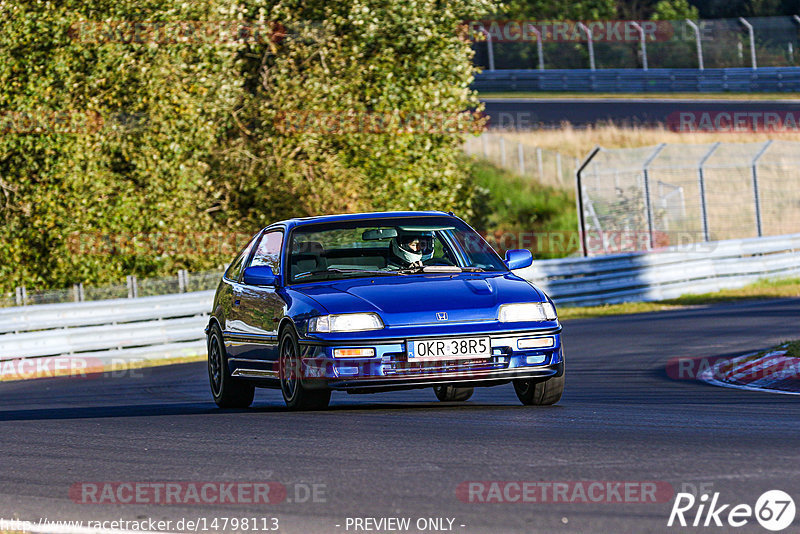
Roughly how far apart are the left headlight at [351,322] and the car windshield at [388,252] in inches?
39.7

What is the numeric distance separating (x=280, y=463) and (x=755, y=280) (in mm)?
22937

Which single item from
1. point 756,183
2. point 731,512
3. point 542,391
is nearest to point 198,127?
point 756,183

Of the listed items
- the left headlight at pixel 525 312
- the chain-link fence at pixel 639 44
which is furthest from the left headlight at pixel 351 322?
the chain-link fence at pixel 639 44

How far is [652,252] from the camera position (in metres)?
27.2

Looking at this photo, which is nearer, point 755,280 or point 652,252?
point 652,252

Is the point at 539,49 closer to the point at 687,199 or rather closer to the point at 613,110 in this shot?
the point at 613,110

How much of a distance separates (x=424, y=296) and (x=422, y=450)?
6.64 feet

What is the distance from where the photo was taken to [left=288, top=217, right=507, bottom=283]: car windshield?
34.7ft

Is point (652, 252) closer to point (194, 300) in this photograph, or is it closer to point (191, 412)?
point (194, 300)

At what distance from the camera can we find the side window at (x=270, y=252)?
10938 mm

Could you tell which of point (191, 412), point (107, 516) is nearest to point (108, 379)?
point (191, 412)

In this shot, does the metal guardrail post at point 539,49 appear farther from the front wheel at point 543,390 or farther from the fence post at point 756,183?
the front wheel at point 543,390

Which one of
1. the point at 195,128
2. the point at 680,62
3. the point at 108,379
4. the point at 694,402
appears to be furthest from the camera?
the point at 680,62

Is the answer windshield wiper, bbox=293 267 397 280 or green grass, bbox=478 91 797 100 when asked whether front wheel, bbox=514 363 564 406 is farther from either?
green grass, bbox=478 91 797 100
